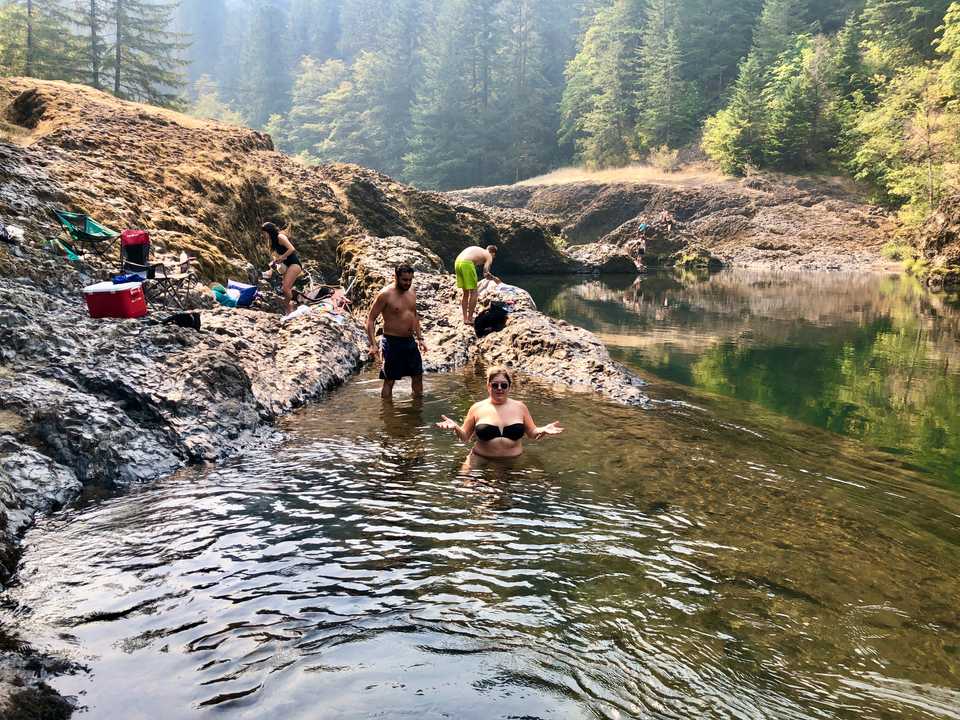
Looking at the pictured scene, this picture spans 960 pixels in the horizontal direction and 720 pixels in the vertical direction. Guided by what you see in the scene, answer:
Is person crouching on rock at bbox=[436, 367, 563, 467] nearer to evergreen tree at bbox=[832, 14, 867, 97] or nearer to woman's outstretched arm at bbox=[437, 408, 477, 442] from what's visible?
woman's outstretched arm at bbox=[437, 408, 477, 442]

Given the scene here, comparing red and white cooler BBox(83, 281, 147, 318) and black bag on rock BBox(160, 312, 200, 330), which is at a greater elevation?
red and white cooler BBox(83, 281, 147, 318)

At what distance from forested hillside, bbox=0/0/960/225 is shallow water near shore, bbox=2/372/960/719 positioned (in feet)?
110

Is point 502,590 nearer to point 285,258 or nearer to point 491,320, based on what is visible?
point 491,320

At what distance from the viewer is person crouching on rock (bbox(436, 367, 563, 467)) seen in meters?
6.74

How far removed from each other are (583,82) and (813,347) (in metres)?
59.8

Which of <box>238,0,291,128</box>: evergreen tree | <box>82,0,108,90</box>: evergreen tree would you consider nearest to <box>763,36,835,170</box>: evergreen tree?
<box>82,0,108,90</box>: evergreen tree

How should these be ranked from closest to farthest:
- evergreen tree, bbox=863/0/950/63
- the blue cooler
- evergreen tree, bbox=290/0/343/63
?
the blue cooler < evergreen tree, bbox=863/0/950/63 < evergreen tree, bbox=290/0/343/63

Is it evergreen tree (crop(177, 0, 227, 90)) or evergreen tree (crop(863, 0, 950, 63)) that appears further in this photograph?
evergreen tree (crop(177, 0, 227, 90))

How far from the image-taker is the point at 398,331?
29.3ft

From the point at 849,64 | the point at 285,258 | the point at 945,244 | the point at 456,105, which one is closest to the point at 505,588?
the point at 285,258

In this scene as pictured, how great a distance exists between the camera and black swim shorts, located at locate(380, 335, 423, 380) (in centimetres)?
907

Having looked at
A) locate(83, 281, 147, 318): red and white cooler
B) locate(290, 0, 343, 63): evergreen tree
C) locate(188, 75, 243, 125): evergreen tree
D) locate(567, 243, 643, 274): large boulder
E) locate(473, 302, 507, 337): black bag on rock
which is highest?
locate(290, 0, 343, 63): evergreen tree

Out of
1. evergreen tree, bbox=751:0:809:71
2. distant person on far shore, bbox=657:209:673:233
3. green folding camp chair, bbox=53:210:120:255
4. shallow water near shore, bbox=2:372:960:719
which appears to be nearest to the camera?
shallow water near shore, bbox=2:372:960:719

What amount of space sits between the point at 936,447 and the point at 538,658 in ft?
23.3
